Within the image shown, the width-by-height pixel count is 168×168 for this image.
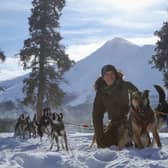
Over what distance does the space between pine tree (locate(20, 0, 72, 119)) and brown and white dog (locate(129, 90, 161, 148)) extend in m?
30.7

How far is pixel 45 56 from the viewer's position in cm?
3903

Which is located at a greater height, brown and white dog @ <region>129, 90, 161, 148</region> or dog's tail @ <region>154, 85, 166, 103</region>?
dog's tail @ <region>154, 85, 166, 103</region>

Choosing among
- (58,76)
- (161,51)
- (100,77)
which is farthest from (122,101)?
(58,76)

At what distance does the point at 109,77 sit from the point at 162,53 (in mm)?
23638

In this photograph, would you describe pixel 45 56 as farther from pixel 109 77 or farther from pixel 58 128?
pixel 109 77

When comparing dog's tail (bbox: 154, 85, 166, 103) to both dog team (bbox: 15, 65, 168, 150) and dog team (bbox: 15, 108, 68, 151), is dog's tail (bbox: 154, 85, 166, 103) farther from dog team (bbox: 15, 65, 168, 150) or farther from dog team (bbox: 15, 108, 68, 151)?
dog team (bbox: 15, 108, 68, 151)

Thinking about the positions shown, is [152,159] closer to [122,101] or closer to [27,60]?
[122,101]

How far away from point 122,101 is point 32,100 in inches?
1252

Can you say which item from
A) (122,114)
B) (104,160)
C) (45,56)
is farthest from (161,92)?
(45,56)

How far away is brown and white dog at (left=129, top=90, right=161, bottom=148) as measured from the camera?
7.65 meters

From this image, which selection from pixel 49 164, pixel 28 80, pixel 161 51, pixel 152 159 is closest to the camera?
pixel 152 159

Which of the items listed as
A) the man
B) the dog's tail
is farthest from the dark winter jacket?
the dog's tail

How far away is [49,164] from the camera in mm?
7555

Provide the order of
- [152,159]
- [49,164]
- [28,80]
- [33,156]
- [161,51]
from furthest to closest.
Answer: [28,80], [161,51], [33,156], [49,164], [152,159]
